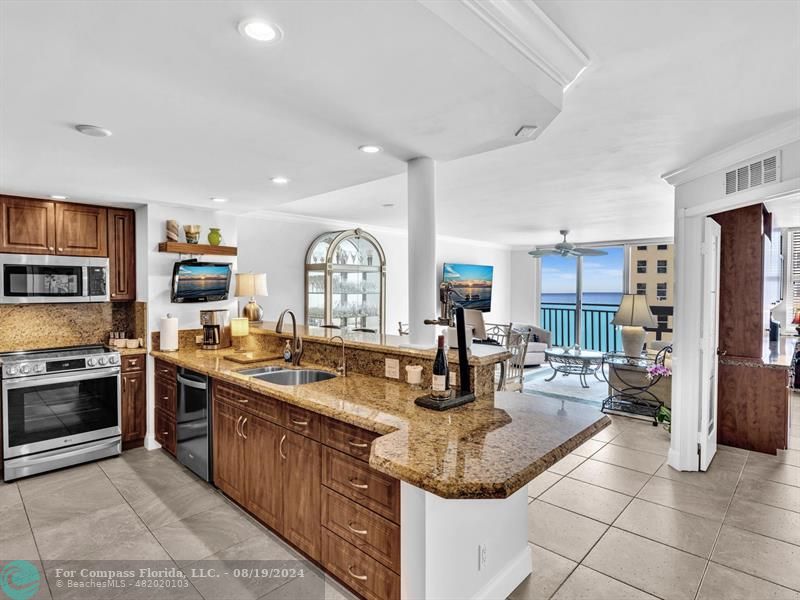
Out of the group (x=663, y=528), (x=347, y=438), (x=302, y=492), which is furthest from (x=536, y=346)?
(x=347, y=438)

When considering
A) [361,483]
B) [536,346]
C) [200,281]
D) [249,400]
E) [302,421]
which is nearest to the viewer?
[361,483]

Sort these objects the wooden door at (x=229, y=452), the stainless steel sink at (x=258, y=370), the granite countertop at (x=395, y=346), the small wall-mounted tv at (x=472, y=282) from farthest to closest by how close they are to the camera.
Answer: the small wall-mounted tv at (x=472, y=282) → the stainless steel sink at (x=258, y=370) → the wooden door at (x=229, y=452) → the granite countertop at (x=395, y=346)

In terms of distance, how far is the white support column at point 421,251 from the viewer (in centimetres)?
268

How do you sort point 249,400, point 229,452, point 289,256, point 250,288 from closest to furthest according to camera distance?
point 249,400 → point 229,452 → point 250,288 → point 289,256

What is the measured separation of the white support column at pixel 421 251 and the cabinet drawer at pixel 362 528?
3.42 ft

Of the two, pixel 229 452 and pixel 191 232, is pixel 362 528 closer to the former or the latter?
pixel 229 452

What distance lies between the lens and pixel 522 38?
5.04 feet

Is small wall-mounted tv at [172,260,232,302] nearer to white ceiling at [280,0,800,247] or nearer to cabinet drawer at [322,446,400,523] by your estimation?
white ceiling at [280,0,800,247]

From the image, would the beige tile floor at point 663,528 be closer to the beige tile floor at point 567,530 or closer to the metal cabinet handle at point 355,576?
the beige tile floor at point 567,530

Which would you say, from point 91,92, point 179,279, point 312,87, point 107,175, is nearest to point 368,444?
point 312,87

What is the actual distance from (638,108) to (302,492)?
8.84 feet

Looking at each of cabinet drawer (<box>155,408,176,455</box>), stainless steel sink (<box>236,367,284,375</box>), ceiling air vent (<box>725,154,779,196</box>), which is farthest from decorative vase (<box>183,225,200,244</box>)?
ceiling air vent (<box>725,154,779,196</box>)

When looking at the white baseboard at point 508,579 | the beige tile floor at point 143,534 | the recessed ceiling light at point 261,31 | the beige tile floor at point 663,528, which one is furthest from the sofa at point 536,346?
the recessed ceiling light at point 261,31

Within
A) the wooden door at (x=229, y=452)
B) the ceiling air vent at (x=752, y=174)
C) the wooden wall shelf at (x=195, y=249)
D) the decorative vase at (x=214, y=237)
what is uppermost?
the ceiling air vent at (x=752, y=174)
